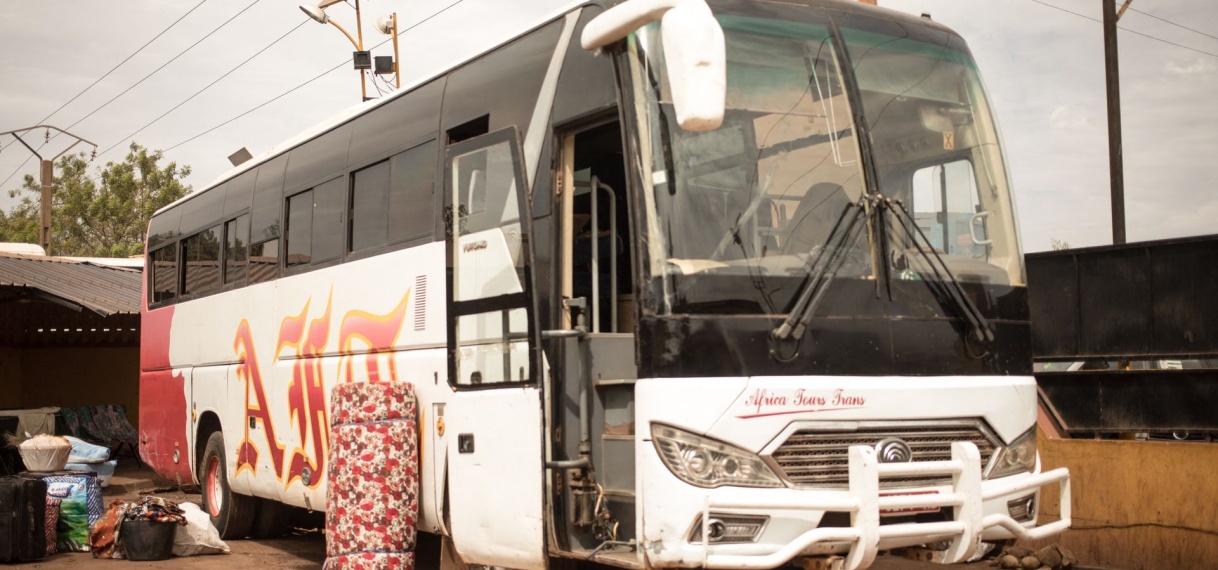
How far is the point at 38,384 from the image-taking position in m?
25.7

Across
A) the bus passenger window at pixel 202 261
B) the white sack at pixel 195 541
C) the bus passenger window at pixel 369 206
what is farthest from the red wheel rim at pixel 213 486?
the bus passenger window at pixel 369 206

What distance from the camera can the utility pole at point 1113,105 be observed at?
1734cm

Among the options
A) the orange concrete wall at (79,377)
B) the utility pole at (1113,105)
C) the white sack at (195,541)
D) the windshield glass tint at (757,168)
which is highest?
the utility pole at (1113,105)

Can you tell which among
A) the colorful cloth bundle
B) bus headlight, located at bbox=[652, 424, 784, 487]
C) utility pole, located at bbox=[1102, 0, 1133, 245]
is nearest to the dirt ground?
the colorful cloth bundle

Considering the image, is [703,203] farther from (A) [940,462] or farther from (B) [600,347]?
(A) [940,462]

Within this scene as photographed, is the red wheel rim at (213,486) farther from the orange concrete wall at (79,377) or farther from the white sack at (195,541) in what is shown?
the orange concrete wall at (79,377)

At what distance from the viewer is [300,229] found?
10703 millimetres

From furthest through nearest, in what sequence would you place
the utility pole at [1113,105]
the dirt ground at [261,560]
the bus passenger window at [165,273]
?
1. the utility pole at [1113,105]
2. the bus passenger window at [165,273]
3. the dirt ground at [261,560]

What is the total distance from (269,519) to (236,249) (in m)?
2.81

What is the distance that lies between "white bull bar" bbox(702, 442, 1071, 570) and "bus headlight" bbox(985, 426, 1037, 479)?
0.41 feet

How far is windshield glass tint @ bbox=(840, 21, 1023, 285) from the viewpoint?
6.64m

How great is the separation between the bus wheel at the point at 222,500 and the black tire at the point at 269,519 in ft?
0.32

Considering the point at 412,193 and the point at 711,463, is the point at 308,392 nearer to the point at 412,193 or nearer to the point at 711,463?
the point at 412,193

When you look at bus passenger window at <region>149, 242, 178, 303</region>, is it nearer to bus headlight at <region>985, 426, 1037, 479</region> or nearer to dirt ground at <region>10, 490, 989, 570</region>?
dirt ground at <region>10, 490, 989, 570</region>
